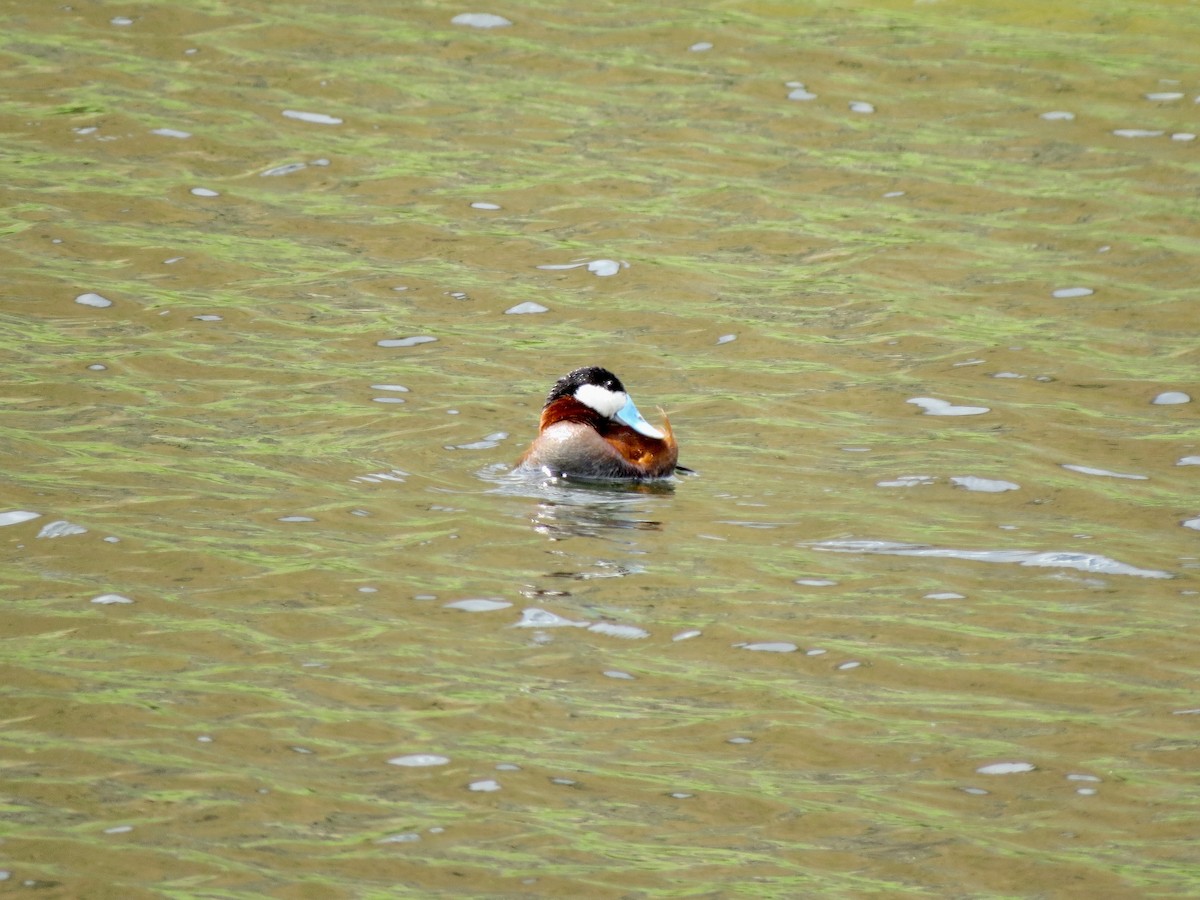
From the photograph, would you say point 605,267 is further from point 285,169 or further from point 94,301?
point 94,301

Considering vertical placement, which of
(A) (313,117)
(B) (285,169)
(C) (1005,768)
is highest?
(A) (313,117)

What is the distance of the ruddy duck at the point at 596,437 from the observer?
32.0 ft

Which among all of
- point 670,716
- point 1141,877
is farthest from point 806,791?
point 1141,877

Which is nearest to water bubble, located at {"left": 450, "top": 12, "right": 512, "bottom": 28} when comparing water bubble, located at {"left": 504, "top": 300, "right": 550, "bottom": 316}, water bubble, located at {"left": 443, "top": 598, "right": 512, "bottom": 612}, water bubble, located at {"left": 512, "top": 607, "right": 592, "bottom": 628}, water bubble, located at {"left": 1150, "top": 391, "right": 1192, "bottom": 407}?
water bubble, located at {"left": 504, "top": 300, "right": 550, "bottom": 316}

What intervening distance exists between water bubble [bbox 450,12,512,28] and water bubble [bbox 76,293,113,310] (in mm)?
7191

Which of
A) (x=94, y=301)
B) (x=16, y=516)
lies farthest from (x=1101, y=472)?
(x=94, y=301)

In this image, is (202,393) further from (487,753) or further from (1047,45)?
(1047,45)

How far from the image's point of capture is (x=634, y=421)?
9.98m

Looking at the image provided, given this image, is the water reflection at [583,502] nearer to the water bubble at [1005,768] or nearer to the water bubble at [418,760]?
the water bubble at [418,760]

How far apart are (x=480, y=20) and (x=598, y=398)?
31.9 feet

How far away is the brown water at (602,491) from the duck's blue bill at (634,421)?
0.40 m

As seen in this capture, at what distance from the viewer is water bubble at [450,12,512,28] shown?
1859cm

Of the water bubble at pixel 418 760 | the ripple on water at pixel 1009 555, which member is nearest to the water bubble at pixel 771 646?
the ripple on water at pixel 1009 555

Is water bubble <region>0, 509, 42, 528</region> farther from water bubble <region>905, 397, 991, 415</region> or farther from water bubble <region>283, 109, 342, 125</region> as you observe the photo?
water bubble <region>283, 109, 342, 125</region>
